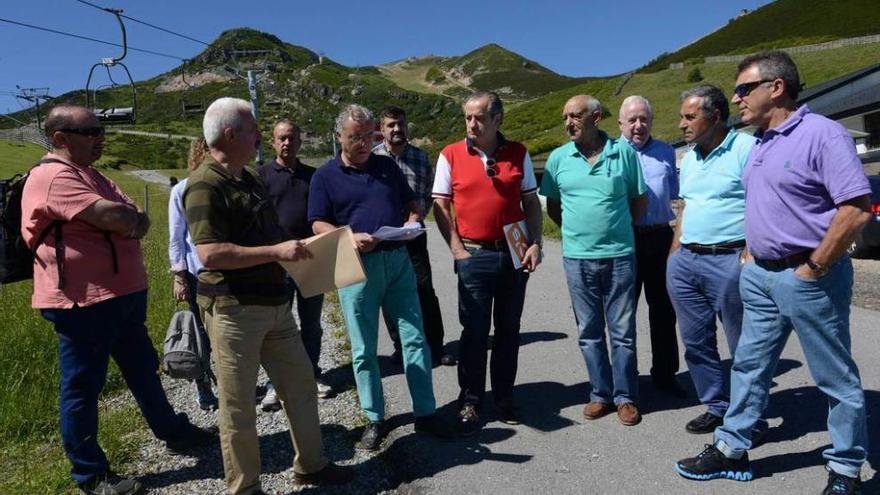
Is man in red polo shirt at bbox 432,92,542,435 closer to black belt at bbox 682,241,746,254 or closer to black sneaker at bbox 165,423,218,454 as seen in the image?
black belt at bbox 682,241,746,254

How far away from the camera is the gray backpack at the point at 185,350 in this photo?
13.1 ft

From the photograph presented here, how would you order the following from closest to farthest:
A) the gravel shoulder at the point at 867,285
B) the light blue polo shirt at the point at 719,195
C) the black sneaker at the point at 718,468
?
the black sneaker at the point at 718,468 < the light blue polo shirt at the point at 719,195 < the gravel shoulder at the point at 867,285

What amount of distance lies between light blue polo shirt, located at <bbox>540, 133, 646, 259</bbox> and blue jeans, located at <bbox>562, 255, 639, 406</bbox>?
0.30ft

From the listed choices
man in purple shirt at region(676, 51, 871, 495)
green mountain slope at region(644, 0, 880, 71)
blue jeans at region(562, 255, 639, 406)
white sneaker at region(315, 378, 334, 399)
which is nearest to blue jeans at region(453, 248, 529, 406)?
blue jeans at region(562, 255, 639, 406)

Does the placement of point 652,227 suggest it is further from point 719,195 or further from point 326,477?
point 326,477

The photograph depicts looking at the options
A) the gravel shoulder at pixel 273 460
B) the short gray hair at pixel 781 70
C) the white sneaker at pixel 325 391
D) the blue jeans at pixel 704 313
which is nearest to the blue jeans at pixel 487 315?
the gravel shoulder at pixel 273 460

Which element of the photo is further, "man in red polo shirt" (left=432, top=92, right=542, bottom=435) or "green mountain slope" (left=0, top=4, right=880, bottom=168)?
"green mountain slope" (left=0, top=4, right=880, bottom=168)

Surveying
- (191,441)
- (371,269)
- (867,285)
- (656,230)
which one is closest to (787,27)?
(867,285)

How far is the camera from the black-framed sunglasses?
13.0ft

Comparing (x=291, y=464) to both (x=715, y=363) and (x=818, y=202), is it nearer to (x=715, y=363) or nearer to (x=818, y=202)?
(x=715, y=363)

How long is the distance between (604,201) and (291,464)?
2505 mm

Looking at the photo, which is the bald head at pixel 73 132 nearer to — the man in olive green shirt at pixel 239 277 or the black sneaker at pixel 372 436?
the man in olive green shirt at pixel 239 277

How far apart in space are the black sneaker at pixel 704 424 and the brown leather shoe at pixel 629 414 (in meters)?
0.29

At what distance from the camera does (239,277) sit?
2977mm
